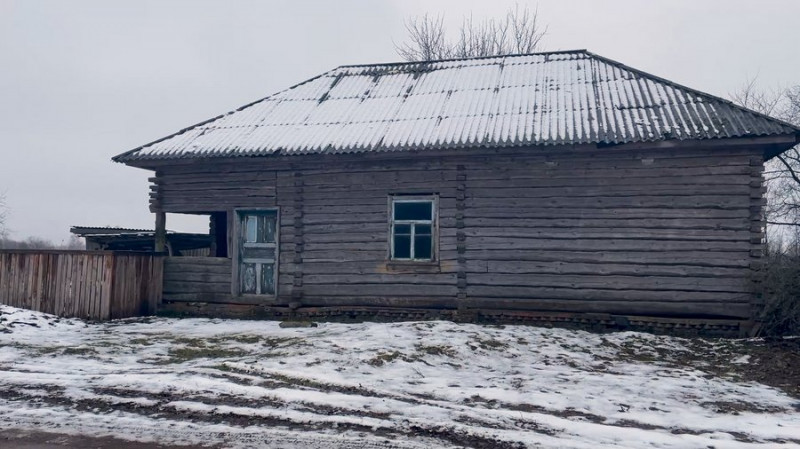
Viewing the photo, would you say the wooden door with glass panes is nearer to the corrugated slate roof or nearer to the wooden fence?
the corrugated slate roof

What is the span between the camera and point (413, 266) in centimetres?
1026

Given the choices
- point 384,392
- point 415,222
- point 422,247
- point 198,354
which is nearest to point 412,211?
point 415,222

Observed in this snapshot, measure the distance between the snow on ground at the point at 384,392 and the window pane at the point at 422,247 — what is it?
2073 millimetres

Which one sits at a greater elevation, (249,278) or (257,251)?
(257,251)

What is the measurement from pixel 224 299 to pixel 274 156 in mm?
3104

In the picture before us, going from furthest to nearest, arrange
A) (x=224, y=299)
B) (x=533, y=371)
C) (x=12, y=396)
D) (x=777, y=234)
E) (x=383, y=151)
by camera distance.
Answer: (x=777, y=234), (x=224, y=299), (x=383, y=151), (x=533, y=371), (x=12, y=396)

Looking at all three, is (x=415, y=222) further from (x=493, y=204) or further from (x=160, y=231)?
(x=160, y=231)

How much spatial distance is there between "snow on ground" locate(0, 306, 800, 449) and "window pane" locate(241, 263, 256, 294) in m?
2.56

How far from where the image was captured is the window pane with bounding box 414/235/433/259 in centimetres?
1053

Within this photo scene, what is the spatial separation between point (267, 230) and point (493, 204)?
15.3 ft

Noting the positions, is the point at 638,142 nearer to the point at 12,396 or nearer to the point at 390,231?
the point at 390,231

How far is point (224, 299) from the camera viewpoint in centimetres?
1112

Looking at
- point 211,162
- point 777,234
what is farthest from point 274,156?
point 777,234

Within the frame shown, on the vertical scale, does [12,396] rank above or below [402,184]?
below
